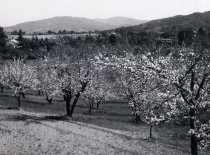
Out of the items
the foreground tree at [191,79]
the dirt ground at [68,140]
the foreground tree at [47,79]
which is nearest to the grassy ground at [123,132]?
the dirt ground at [68,140]

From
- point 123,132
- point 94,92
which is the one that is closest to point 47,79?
point 94,92

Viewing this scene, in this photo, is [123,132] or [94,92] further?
[94,92]

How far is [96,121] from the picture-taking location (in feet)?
151

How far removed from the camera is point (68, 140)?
31250mm

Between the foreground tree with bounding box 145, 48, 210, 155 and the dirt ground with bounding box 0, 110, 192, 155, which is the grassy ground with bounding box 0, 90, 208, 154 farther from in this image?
the foreground tree with bounding box 145, 48, 210, 155

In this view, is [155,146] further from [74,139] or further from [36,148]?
[36,148]

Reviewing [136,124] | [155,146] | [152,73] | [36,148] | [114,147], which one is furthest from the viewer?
[136,124]

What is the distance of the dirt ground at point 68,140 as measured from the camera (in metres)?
27.5

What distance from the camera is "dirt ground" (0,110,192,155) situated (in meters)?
27.5

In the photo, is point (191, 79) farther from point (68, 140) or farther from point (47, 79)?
point (47, 79)

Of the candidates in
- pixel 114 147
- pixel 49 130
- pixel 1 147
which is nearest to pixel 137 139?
pixel 114 147

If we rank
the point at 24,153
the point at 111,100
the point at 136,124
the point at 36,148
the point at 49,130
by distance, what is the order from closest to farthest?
1. the point at 24,153
2. the point at 36,148
3. the point at 49,130
4. the point at 136,124
5. the point at 111,100

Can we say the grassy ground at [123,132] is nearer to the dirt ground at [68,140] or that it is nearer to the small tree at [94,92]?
the dirt ground at [68,140]

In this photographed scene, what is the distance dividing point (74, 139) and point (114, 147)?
4.22 metres
